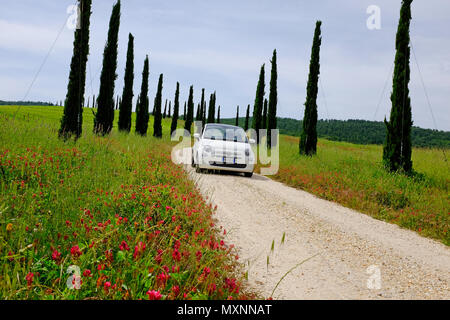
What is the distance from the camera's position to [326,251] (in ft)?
16.2

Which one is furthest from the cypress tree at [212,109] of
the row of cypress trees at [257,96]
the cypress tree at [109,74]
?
the cypress tree at [109,74]

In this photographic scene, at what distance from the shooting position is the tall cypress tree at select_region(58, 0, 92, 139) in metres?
13.4

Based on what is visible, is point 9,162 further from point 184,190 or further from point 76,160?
point 184,190

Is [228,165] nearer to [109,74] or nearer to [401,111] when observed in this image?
[401,111]

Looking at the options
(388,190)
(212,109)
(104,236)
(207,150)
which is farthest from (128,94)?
(212,109)

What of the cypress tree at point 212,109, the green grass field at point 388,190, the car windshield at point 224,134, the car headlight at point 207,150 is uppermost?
the cypress tree at point 212,109

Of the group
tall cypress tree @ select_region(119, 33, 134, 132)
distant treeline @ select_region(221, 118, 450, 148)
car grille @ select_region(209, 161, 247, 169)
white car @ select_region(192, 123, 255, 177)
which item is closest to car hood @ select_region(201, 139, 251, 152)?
white car @ select_region(192, 123, 255, 177)

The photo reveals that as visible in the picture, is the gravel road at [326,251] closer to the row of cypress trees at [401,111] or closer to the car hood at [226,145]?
the car hood at [226,145]

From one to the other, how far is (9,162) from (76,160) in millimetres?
1634

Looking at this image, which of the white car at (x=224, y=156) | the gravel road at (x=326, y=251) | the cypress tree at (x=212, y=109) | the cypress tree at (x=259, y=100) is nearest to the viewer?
the gravel road at (x=326, y=251)

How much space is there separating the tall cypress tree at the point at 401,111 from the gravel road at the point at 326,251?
6345 mm

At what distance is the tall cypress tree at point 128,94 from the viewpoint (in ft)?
90.7

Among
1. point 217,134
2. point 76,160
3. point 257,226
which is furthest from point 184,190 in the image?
point 217,134
